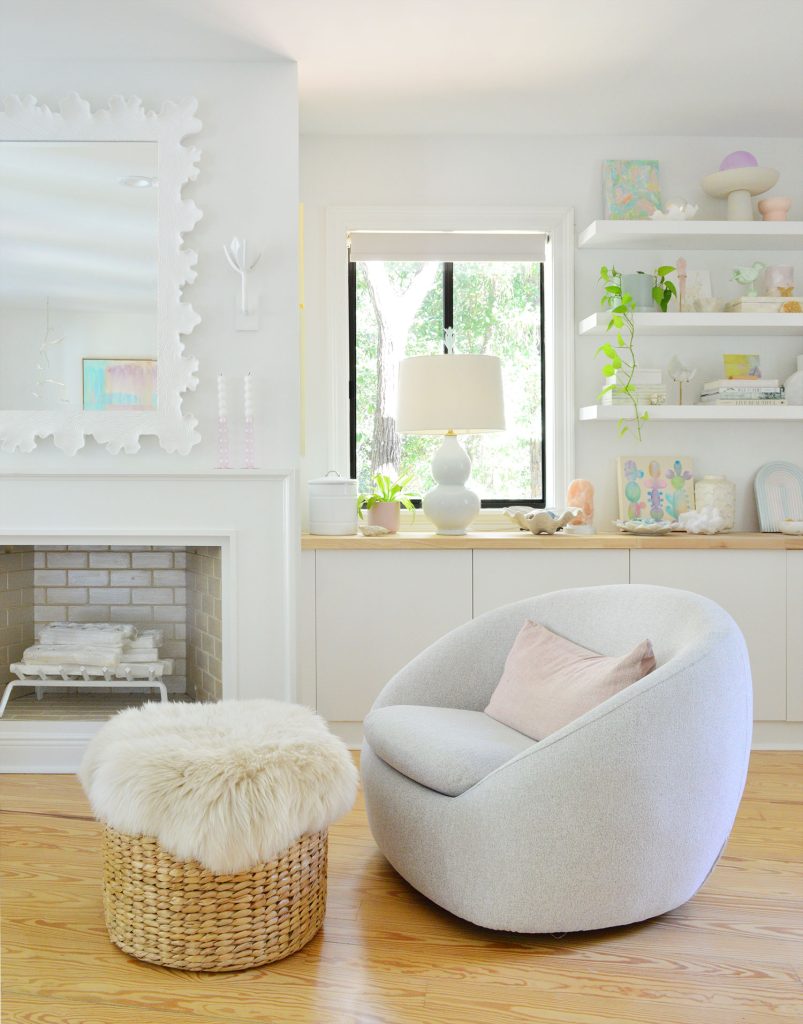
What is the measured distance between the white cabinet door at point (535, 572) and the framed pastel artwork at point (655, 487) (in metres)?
0.49

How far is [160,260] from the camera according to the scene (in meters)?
3.36

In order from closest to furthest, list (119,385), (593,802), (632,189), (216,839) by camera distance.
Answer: (216,839) → (593,802) → (119,385) → (632,189)

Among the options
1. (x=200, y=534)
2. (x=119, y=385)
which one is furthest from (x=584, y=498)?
(x=119, y=385)

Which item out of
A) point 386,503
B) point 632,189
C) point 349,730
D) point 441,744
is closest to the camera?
point 441,744

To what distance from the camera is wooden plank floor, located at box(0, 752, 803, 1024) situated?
5.95 feet

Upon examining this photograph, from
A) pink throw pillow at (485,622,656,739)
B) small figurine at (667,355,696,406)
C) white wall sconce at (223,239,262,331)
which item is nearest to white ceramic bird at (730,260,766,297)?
small figurine at (667,355,696,406)

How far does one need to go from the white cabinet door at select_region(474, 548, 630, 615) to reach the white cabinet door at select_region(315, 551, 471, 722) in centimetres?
8

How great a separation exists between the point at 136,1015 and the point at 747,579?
2.71m

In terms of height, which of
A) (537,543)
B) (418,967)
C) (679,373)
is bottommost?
(418,967)

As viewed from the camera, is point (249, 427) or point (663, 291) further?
point (663, 291)

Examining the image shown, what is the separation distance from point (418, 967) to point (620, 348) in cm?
287

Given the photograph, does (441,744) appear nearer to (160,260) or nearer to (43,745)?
(43,745)

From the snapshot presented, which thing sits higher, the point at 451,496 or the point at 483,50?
the point at 483,50

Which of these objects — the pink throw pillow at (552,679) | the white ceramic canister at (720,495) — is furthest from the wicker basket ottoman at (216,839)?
the white ceramic canister at (720,495)
